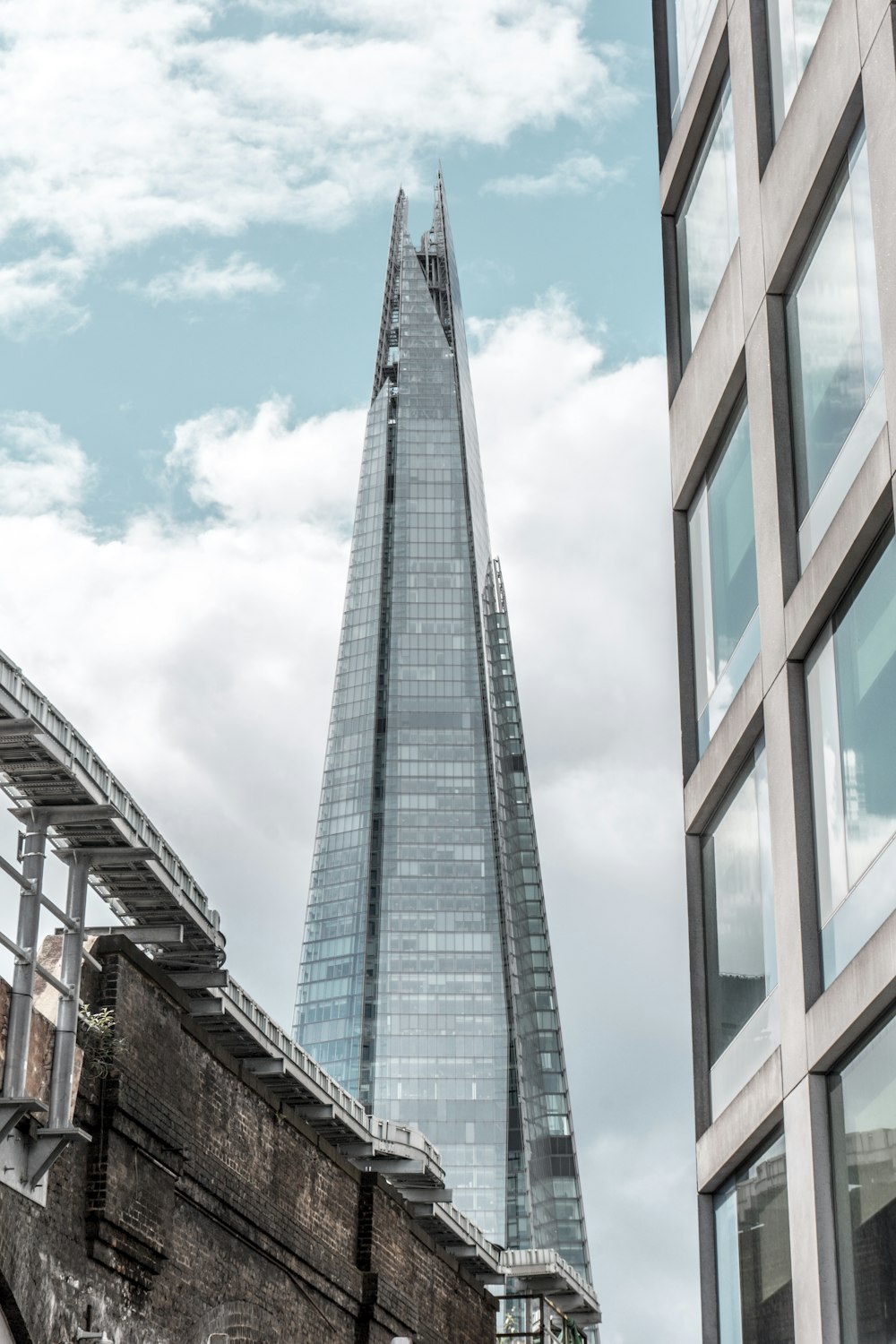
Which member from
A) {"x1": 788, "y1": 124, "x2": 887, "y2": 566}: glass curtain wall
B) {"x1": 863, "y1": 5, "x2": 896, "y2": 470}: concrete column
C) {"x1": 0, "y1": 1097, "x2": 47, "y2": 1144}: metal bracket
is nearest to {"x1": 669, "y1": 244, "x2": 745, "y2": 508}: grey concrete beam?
{"x1": 788, "y1": 124, "x2": 887, "y2": 566}: glass curtain wall

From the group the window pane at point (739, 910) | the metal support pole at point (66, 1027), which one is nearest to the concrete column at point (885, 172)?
the window pane at point (739, 910)

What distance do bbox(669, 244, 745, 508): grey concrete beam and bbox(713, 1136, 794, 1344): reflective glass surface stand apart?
6.96 meters

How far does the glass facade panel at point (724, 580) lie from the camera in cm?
1717

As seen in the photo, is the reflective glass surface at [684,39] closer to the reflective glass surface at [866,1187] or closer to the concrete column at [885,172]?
the concrete column at [885,172]

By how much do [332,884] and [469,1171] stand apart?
110 ft

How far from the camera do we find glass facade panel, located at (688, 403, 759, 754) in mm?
17172

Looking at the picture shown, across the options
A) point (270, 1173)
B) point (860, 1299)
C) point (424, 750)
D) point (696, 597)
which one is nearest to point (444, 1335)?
point (270, 1173)

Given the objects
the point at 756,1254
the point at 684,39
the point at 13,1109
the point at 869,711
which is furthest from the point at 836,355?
the point at 13,1109

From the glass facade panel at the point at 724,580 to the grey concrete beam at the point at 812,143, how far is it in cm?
195

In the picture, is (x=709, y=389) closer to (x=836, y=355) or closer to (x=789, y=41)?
(x=789, y=41)

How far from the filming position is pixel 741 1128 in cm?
1605

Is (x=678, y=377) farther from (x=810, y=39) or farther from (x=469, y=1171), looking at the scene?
(x=469, y=1171)

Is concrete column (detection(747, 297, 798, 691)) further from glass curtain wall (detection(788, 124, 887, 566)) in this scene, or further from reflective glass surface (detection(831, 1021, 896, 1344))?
reflective glass surface (detection(831, 1021, 896, 1344))

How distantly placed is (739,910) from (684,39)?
988cm
